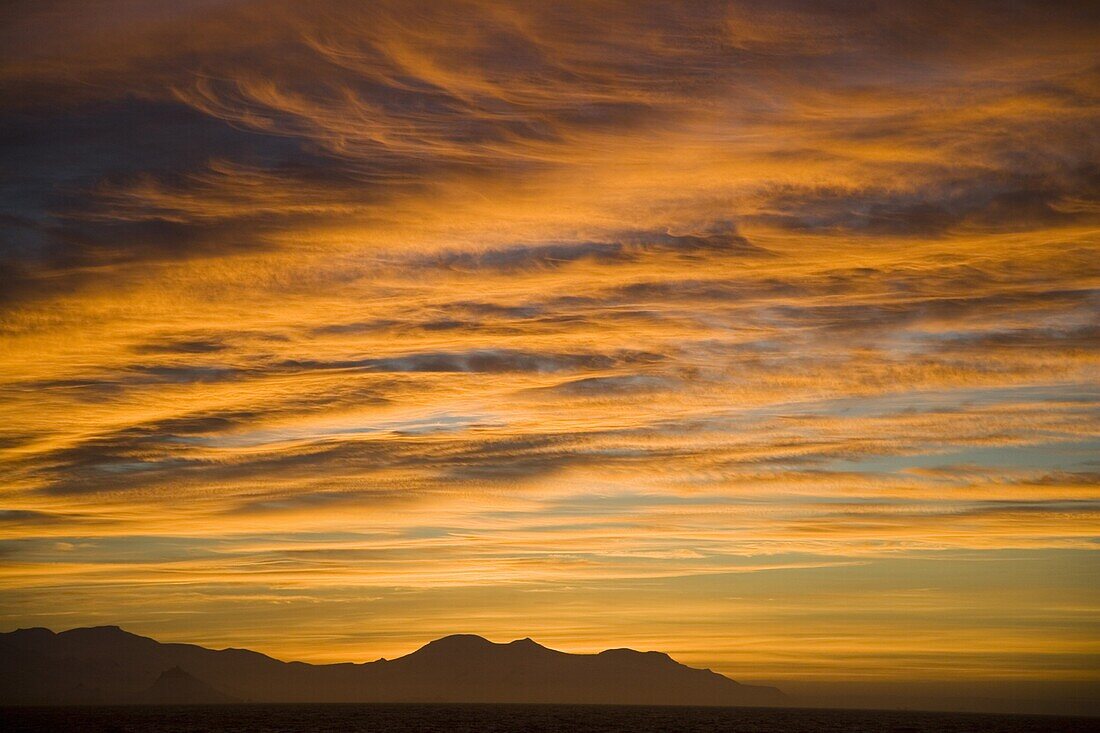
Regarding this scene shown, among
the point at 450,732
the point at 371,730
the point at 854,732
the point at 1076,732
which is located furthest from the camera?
the point at 1076,732

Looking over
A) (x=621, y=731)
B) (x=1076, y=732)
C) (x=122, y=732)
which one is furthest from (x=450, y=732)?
(x=1076, y=732)

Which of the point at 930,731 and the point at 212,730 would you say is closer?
the point at 212,730

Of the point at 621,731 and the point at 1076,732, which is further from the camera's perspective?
the point at 1076,732

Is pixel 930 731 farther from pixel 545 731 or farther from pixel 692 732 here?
pixel 545 731

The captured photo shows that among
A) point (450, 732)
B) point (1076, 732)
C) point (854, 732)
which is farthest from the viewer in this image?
point (1076, 732)

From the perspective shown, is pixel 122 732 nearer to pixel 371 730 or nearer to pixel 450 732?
pixel 371 730

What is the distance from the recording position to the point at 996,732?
188m

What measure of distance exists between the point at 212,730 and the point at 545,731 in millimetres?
50400

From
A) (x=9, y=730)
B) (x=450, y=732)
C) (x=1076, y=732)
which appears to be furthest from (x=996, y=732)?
(x=9, y=730)

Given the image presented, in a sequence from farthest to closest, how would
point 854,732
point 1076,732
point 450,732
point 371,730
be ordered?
point 1076,732 < point 854,732 < point 371,730 < point 450,732

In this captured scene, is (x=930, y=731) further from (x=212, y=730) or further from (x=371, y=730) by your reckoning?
(x=212, y=730)

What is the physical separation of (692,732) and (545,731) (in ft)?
72.6

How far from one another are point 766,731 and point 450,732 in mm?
51435

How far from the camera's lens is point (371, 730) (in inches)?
6545
